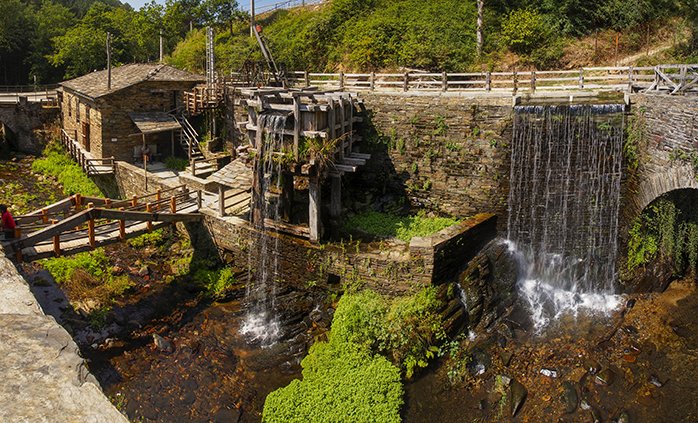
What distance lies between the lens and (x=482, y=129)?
1791 cm

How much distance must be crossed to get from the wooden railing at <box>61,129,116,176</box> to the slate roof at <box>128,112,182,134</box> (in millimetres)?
1999

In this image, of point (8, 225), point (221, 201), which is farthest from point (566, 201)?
point (8, 225)

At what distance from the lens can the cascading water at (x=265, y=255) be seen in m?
15.5

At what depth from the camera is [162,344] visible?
14555 mm

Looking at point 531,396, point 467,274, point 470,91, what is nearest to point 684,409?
point 531,396

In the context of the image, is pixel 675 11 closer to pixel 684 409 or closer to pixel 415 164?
pixel 415 164

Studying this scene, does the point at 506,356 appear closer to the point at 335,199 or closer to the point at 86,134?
the point at 335,199

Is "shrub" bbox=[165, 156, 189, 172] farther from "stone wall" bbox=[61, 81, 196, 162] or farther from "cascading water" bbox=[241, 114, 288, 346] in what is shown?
"cascading water" bbox=[241, 114, 288, 346]

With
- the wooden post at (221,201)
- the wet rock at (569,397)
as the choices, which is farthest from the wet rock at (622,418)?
the wooden post at (221,201)

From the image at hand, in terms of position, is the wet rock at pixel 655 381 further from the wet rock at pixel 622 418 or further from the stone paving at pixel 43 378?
the stone paving at pixel 43 378

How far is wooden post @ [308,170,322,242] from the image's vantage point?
16.0 metres

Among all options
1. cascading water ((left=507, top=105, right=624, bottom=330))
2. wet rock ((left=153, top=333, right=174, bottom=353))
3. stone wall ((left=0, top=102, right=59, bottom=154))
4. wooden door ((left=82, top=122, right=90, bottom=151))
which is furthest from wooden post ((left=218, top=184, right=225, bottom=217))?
stone wall ((left=0, top=102, right=59, bottom=154))

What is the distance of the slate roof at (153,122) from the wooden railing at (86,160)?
1999mm

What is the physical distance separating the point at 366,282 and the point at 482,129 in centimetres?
648
